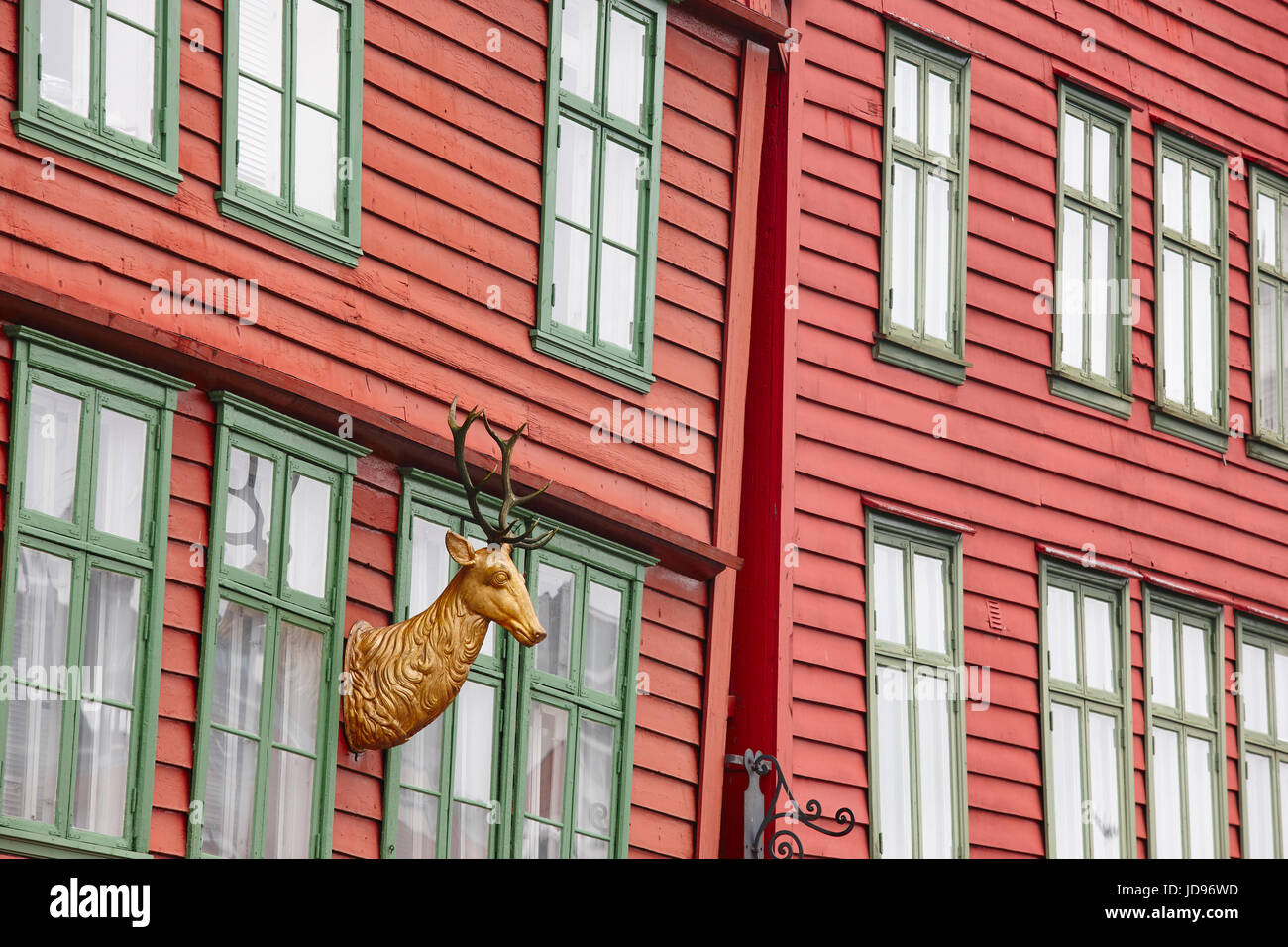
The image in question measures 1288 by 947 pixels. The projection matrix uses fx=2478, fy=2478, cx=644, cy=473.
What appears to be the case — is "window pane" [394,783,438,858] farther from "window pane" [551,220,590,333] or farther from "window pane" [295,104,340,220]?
"window pane" [295,104,340,220]

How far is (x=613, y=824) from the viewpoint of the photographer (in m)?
12.8

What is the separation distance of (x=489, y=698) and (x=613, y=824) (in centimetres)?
108

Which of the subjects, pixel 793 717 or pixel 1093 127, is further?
pixel 1093 127

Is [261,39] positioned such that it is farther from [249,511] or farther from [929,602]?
[929,602]

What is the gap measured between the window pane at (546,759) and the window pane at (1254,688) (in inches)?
226

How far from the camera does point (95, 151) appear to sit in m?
10.7

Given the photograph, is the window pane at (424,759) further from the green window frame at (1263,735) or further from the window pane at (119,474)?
the green window frame at (1263,735)

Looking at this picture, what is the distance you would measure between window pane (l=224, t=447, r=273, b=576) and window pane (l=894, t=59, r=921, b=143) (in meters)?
5.43

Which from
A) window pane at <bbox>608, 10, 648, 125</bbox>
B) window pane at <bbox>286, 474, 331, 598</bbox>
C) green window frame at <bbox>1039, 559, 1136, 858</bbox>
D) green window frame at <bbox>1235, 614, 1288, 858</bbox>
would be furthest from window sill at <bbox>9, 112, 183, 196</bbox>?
green window frame at <bbox>1235, 614, 1288, 858</bbox>

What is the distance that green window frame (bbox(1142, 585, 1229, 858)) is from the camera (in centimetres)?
1564

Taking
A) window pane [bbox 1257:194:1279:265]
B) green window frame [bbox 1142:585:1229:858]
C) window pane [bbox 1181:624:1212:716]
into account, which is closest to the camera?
green window frame [bbox 1142:585:1229:858]

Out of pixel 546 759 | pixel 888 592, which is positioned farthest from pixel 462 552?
pixel 888 592
